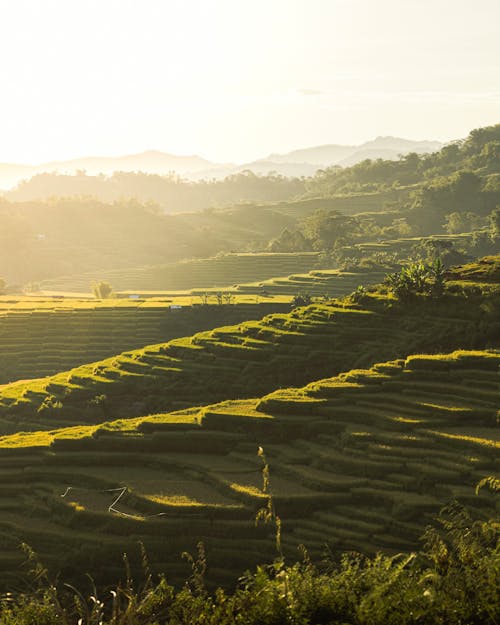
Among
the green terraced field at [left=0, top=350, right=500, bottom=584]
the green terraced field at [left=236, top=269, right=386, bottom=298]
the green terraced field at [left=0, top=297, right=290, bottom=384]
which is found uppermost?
the green terraced field at [left=236, top=269, right=386, bottom=298]

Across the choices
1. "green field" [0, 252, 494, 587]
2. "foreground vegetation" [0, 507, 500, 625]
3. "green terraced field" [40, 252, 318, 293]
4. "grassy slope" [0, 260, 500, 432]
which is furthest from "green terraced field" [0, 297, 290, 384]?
"foreground vegetation" [0, 507, 500, 625]

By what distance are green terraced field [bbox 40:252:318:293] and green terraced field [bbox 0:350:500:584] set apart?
62.0m

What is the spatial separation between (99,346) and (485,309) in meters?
34.7

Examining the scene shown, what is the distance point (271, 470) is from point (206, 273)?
239ft

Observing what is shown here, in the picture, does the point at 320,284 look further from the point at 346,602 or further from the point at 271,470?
the point at 346,602

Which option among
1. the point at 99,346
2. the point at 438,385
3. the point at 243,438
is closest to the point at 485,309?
the point at 438,385

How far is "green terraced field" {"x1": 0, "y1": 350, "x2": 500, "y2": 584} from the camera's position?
23.0 metres

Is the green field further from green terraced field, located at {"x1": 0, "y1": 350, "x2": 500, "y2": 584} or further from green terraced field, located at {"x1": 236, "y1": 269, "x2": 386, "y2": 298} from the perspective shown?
green terraced field, located at {"x1": 236, "y1": 269, "x2": 386, "y2": 298}

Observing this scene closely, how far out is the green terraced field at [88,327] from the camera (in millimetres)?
58188

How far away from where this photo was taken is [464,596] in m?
13.9

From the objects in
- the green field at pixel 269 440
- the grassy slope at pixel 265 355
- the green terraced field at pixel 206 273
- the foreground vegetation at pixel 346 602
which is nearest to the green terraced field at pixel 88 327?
the green field at pixel 269 440

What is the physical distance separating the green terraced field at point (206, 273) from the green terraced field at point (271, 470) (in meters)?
62.0

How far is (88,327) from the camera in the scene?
205 ft

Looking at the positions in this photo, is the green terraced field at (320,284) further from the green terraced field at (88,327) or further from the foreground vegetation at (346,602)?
the foreground vegetation at (346,602)
